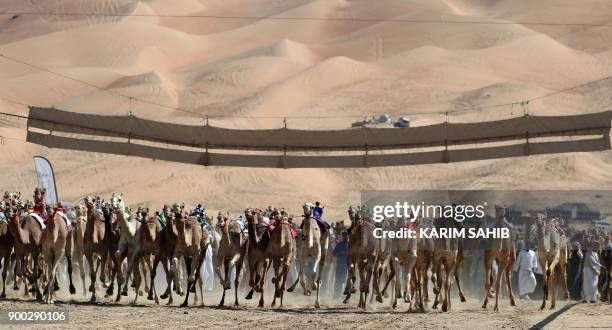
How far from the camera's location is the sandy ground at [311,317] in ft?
61.3

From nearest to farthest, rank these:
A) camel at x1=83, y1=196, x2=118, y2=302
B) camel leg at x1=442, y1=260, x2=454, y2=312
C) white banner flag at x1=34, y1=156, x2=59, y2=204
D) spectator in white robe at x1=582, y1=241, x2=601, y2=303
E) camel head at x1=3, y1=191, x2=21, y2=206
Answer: camel leg at x1=442, y1=260, x2=454, y2=312 < camel at x1=83, y1=196, x2=118, y2=302 < camel head at x1=3, y1=191, x2=21, y2=206 < spectator in white robe at x1=582, y1=241, x2=601, y2=303 < white banner flag at x1=34, y1=156, x2=59, y2=204

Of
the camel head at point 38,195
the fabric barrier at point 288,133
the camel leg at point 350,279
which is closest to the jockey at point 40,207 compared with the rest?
the camel head at point 38,195

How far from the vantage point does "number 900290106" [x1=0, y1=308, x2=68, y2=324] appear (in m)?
17.8

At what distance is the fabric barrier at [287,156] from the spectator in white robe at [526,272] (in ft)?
41.3

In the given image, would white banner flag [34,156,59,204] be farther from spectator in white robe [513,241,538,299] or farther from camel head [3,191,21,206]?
spectator in white robe [513,241,538,299]

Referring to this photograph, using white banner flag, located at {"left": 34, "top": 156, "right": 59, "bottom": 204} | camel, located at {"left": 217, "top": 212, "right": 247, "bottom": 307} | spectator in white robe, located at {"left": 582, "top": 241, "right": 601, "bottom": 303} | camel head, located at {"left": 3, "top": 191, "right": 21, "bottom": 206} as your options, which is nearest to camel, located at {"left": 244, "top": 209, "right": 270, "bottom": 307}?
camel, located at {"left": 217, "top": 212, "right": 247, "bottom": 307}

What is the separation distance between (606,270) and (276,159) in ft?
53.8

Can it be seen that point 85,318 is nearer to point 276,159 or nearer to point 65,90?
point 276,159

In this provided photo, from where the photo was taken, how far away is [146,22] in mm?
134375

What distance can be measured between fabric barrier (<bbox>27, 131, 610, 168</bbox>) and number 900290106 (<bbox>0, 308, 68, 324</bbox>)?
70.3 feet

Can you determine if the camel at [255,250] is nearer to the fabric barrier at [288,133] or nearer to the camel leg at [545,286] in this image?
the camel leg at [545,286]

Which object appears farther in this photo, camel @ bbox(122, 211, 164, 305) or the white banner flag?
the white banner flag

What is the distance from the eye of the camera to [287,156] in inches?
1629

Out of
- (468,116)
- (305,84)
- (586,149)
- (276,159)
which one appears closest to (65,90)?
(305,84)
